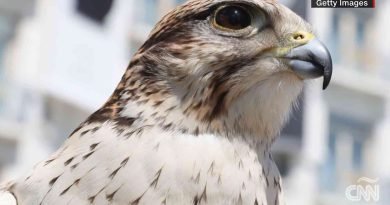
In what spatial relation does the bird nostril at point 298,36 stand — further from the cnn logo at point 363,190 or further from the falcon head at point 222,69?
the cnn logo at point 363,190

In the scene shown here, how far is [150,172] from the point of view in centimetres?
146

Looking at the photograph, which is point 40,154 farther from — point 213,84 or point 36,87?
point 213,84

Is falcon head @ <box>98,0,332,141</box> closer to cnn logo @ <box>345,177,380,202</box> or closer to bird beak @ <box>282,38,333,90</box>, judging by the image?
bird beak @ <box>282,38,333,90</box>

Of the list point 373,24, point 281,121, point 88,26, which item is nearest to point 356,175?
point 373,24

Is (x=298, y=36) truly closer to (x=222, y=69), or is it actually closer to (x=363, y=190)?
(x=222, y=69)

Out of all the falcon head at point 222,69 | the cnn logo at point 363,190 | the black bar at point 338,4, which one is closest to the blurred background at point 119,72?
the cnn logo at point 363,190

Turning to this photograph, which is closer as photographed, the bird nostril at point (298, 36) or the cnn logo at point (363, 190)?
the bird nostril at point (298, 36)

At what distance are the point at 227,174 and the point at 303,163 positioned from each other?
20.6 feet

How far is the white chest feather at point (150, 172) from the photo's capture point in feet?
4.73

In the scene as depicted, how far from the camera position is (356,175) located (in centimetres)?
742

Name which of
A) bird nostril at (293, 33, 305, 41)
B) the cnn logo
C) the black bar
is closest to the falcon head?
bird nostril at (293, 33, 305, 41)

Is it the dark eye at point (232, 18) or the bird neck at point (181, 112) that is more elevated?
the dark eye at point (232, 18)

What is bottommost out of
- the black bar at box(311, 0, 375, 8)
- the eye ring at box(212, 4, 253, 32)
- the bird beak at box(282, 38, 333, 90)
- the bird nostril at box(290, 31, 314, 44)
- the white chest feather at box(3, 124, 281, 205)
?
the black bar at box(311, 0, 375, 8)

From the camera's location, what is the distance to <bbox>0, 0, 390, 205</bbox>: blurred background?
7066 mm
